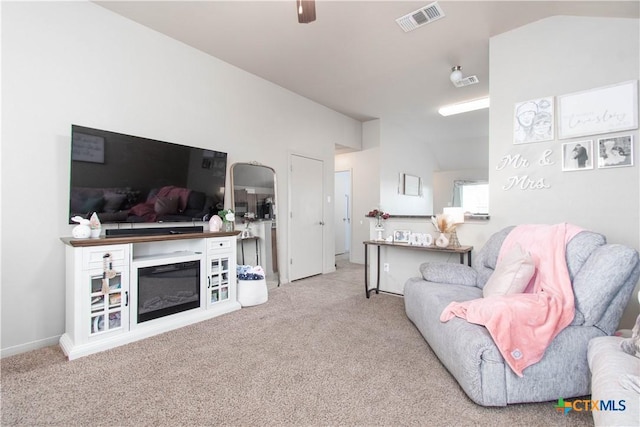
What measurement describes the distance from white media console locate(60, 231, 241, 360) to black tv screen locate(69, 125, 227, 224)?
302mm

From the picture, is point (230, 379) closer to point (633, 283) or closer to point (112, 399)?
point (112, 399)

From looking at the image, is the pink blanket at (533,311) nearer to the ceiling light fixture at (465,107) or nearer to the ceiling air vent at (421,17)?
the ceiling air vent at (421,17)

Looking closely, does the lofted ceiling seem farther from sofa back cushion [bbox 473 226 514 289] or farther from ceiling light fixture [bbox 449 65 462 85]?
sofa back cushion [bbox 473 226 514 289]

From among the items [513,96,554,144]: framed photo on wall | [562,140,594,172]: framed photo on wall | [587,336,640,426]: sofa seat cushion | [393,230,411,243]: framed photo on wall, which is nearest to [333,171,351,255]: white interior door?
[393,230,411,243]: framed photo on wall

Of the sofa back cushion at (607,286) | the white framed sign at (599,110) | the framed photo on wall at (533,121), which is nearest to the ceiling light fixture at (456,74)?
the framed photo on wall at (533,121)

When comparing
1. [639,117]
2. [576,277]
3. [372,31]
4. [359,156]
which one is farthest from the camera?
[359,156]

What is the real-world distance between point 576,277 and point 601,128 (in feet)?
4.97

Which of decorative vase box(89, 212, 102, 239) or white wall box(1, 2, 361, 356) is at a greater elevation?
white wall box(1, 2, 361, 356)

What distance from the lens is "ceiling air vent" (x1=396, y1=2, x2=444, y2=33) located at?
2.55 meters

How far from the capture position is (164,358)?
2088 millimetres

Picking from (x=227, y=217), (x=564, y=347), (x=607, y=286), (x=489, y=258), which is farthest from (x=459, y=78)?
(x=227, y=217)

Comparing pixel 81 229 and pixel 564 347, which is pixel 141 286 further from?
pixel 564 347

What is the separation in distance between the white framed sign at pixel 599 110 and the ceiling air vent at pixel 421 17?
4.42 feet

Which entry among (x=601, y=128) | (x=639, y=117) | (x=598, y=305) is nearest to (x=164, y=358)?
(x=598, y=305)
